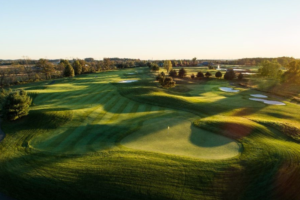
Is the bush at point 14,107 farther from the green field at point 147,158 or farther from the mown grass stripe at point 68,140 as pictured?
the mown grass stripe at point 68,140

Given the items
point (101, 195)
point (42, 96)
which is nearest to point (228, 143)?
point (101, 195)

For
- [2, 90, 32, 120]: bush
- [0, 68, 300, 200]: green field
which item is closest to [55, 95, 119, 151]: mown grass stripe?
[0, 68, 300, 200]: green field

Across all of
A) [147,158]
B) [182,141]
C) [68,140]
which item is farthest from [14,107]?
[182,141]

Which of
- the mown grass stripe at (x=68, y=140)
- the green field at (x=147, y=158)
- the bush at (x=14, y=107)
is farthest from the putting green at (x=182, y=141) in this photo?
the bush at (x=14, y=107)

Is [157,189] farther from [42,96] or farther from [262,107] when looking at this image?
[42,96]

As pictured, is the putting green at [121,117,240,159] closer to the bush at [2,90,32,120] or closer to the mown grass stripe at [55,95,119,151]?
the mown grass stripe at [55,95,119,151]

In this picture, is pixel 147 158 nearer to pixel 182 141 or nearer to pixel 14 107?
pixel 182 141
